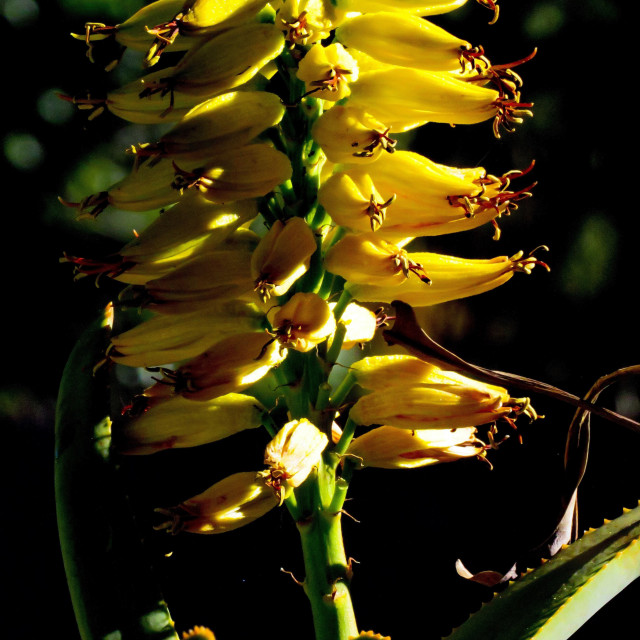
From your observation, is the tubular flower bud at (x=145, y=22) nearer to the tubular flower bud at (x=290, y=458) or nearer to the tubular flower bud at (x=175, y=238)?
the tubular flower bud at (x=175, y=238)

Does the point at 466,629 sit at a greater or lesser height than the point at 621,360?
greater

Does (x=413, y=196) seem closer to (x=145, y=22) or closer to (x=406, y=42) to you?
(x=406, y=42)

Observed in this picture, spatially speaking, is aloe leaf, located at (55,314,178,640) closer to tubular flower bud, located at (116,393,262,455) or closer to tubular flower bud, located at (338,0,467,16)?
tubular flower bud, located at (116,393,262,455)

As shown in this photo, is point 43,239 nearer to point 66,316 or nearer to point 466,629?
point 66,316

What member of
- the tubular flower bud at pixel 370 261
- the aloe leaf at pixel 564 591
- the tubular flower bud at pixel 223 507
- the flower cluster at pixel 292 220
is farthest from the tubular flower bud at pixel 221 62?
the aloe leaf at pixel 564 591

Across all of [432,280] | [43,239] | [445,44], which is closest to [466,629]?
[432,280]

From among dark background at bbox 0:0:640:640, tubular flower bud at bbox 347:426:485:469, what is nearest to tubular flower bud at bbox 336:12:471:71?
tubular flower bud at bbox 347:426:485:469

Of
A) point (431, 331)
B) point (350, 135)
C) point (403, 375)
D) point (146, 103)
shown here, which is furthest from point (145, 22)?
point (431, 331)
